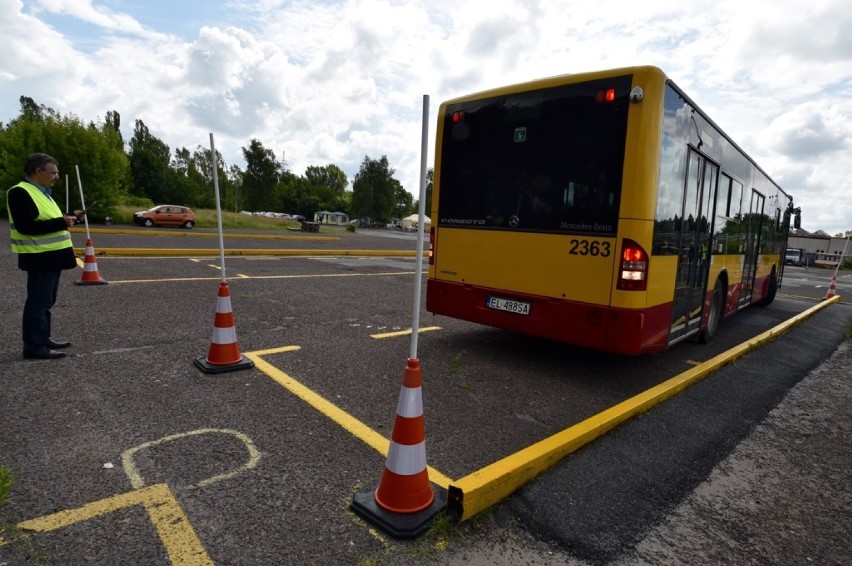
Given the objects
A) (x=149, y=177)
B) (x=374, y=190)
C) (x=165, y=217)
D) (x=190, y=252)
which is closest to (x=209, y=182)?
(x=149, y=177)

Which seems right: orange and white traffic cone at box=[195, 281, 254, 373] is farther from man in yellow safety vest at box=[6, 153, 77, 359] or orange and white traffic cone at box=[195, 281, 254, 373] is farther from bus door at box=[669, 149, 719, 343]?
bus door at box=[669, 149, 719, 343]

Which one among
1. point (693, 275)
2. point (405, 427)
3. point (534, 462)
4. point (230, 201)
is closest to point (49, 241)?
point (405, 427)

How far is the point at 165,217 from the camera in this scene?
94.3 feet

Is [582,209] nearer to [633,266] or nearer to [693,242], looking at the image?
[633,266]

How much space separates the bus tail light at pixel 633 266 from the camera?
14.1ft

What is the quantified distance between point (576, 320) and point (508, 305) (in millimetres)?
774

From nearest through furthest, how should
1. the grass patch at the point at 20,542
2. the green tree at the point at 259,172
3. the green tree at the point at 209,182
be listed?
the grass patch at the point at 20,542 → the green tree at the point at 259,172 → the green tree at the point at 209,182

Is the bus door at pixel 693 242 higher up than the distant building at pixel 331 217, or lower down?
lower down

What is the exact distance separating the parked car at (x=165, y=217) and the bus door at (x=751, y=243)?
29.2 meters

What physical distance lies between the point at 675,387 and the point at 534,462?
2493 mm

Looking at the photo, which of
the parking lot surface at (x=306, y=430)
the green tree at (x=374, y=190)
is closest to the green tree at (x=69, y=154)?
the parking lot surface at (x=306, y=430)

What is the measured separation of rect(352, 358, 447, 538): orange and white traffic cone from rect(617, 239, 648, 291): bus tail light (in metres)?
2.65

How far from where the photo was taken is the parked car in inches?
1105

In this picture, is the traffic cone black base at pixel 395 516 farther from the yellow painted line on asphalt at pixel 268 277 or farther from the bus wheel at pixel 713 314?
the yellow painted line on asphalt at pixel 268 277
